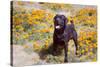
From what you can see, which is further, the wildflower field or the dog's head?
the dog's head

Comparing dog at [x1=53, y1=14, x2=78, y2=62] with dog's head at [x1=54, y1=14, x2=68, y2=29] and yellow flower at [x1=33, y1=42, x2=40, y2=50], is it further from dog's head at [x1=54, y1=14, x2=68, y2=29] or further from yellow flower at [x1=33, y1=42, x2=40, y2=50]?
yellow flower at [x1=33, y1=42, x2=40, y2=50]

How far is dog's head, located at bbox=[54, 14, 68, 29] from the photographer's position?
2467 mm

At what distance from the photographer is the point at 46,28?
2.43 meters

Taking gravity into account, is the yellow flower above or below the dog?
below

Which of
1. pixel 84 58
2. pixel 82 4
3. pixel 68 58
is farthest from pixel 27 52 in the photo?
pixel 82 4

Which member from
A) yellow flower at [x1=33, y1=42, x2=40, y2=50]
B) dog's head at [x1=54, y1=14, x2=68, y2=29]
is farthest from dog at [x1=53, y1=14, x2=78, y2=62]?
yellow flower at [x1=33, y1=42, x2=40, y2=50]

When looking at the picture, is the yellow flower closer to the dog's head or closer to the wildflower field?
the wildflower field

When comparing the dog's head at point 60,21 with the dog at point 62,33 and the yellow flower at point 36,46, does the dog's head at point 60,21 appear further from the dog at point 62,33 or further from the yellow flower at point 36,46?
the yellow flower at point 36,46

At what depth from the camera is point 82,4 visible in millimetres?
2602

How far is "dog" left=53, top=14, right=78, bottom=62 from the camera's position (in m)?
2.46

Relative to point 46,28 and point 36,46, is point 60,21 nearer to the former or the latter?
point 46,28

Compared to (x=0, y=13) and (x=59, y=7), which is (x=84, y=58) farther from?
(x=0, y=13)

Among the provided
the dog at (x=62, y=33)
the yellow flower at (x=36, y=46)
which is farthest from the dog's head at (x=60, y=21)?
the yellow flower at (x=36, y=46)

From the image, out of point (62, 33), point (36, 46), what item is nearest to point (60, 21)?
point (62, 33)
